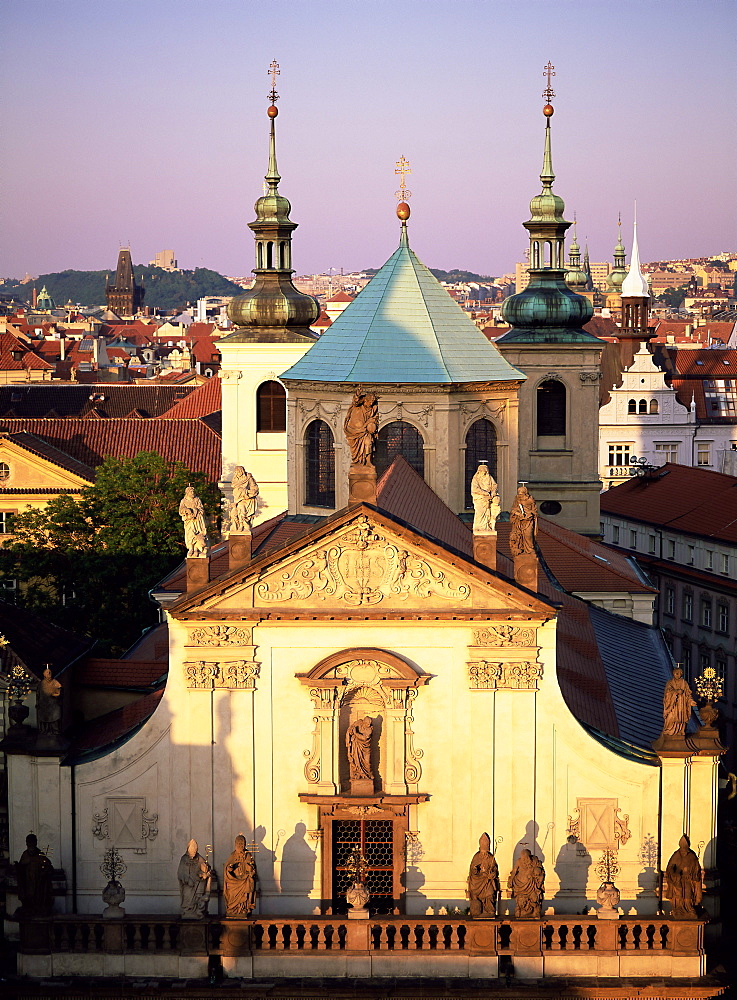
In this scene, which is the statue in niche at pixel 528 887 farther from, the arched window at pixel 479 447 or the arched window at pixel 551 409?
the arched window at pixel 551 409

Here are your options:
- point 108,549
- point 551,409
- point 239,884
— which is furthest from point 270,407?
point 239,884

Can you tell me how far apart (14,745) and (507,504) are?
73.9ft

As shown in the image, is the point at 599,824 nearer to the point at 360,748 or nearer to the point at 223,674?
the point at 360,748

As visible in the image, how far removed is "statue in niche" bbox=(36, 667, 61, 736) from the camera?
35.4 metres

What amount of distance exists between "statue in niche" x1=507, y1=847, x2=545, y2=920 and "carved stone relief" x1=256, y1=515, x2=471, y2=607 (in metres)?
5.03

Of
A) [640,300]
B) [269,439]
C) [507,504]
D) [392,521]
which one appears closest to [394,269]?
[507,504]

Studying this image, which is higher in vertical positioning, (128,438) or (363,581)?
(128,438)

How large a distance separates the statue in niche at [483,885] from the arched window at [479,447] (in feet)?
66.7

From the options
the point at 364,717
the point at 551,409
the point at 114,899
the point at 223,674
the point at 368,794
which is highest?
the point at 551,409

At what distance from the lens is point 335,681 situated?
116ft

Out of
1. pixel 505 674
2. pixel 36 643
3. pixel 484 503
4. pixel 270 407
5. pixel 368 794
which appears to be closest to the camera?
pixel 505 674

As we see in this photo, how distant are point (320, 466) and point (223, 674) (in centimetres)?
1804

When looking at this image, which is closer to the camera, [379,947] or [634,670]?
[379,947]

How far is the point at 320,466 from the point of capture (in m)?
52.9
